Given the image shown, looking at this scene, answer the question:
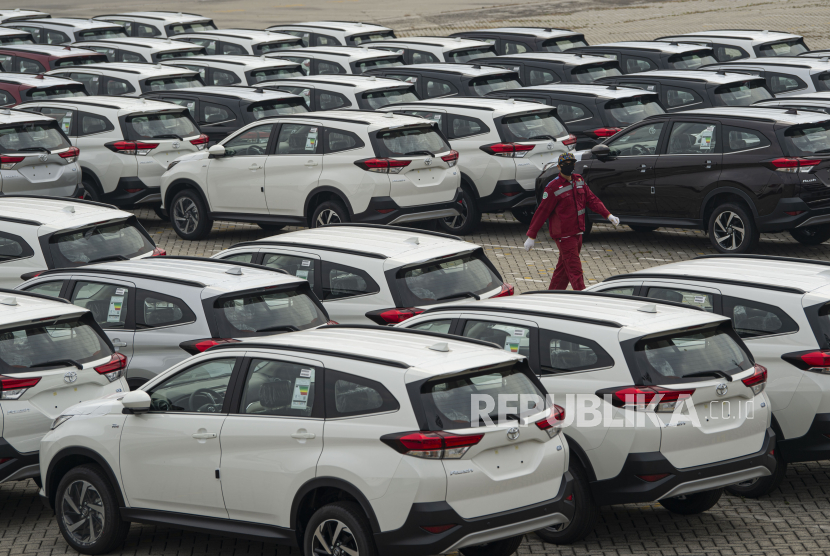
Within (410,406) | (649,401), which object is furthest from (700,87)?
(410,406)

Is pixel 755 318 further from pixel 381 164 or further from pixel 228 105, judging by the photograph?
pixel 228 105

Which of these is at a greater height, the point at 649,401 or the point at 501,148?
the point at 501,148

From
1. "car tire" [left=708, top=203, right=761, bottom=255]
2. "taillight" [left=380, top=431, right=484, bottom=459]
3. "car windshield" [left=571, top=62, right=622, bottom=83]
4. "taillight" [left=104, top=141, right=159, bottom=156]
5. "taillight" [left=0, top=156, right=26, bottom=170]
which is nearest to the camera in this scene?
"taillight" [left=380, top=431, right=484, bottom=459]

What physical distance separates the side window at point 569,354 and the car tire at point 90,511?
2.98 metres

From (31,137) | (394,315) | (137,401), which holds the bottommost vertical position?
(394,315)

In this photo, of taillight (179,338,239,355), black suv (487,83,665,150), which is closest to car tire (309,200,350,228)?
black suv (487,83,665,150)

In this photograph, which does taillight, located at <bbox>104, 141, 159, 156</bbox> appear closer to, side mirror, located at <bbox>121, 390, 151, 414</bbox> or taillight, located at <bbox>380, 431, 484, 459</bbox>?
side mirror, located at <bbox>121, 390, 151, 414</bbox>

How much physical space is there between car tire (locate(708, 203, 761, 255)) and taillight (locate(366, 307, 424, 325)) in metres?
6.31

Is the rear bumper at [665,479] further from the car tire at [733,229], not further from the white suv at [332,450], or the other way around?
the car tire at [733,229]

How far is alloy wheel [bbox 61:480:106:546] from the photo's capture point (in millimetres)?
8328

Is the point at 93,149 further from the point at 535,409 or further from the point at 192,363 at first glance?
the point at 535,409

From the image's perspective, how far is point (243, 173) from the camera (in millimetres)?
17047

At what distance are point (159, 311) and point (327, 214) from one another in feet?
20.4

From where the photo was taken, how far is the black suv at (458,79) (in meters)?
20.9
